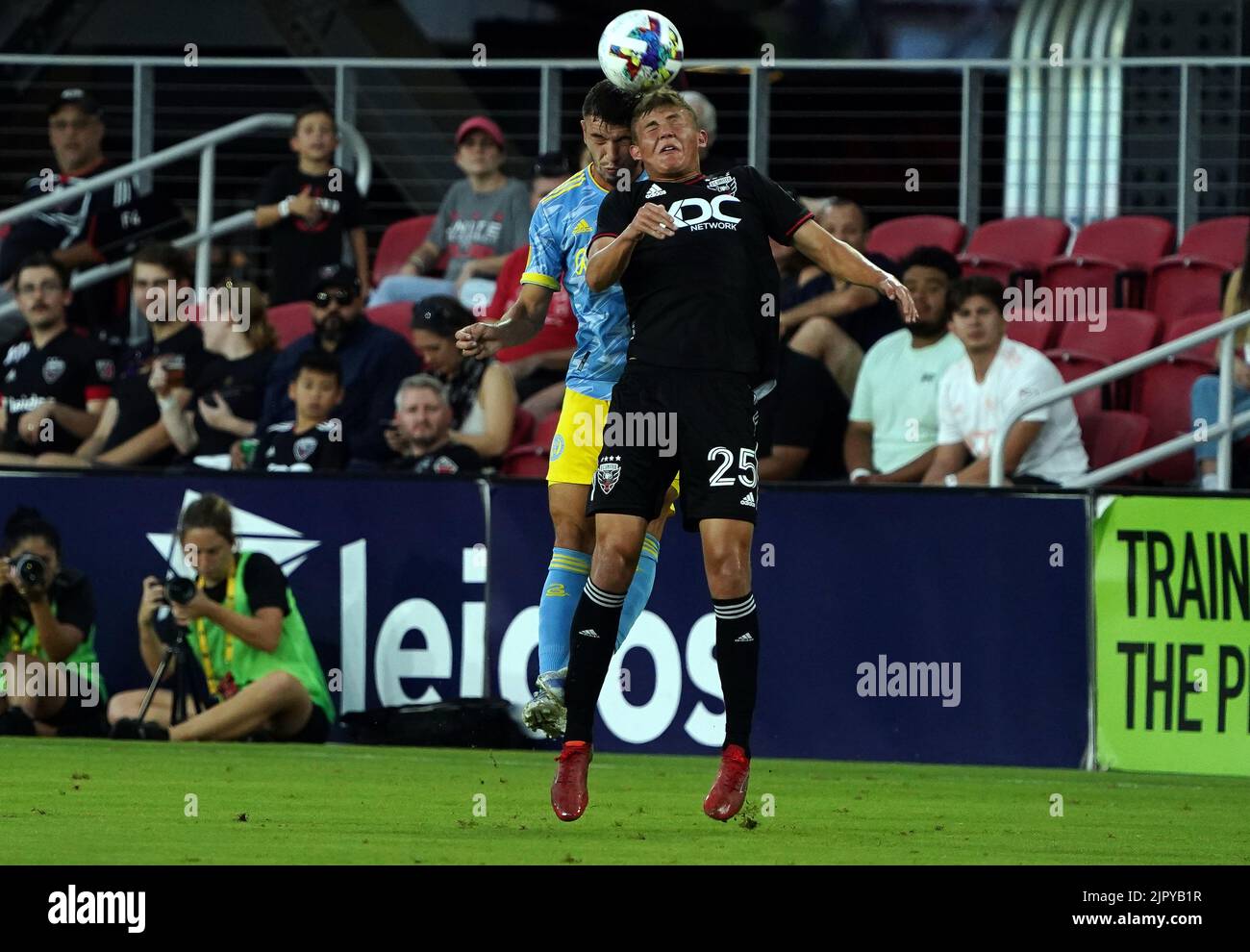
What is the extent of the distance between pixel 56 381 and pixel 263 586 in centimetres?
310

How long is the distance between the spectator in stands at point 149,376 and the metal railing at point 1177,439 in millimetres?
4972

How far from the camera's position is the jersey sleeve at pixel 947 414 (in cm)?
1209

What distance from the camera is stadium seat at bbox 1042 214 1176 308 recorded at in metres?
13.8

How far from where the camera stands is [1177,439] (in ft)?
37.1

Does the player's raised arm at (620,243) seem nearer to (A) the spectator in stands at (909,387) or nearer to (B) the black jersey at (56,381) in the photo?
(A) the spectator in stands at (909,387)

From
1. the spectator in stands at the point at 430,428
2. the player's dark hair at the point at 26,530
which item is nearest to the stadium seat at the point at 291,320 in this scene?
the spectator in stands at the point at 430,428

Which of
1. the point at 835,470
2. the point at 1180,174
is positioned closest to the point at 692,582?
the point at 835,470

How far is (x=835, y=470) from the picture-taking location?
12625 mm

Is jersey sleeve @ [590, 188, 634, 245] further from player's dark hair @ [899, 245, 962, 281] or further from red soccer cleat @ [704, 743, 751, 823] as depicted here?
player's dark hair @ [899, 245, 962, 281]

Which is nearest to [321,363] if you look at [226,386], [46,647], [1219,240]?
[226,386]

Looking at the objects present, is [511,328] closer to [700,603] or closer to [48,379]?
[700,603]

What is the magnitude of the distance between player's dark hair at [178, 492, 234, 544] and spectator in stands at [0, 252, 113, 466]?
256 centimetres

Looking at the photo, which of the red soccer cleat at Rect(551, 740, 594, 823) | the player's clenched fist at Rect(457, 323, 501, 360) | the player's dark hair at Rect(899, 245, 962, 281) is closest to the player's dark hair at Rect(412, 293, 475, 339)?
the player's dark hair at Rect(899, 245, 962, 281)
